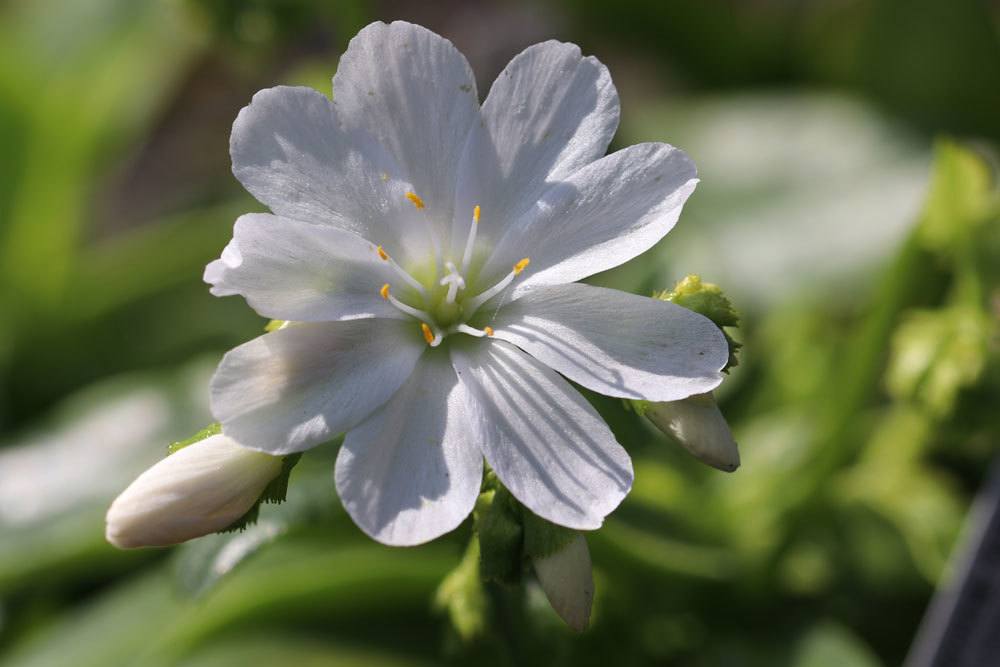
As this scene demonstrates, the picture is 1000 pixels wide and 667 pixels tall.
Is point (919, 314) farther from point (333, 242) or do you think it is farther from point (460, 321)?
point (333, 242)

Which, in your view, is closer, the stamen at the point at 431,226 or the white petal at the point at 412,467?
the white petal at the point at 412,467

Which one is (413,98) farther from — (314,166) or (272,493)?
(272,493)

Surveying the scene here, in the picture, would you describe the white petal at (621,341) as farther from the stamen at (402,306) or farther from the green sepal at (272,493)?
the green sepal at (272,493)

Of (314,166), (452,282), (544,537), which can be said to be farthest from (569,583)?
(314,166)

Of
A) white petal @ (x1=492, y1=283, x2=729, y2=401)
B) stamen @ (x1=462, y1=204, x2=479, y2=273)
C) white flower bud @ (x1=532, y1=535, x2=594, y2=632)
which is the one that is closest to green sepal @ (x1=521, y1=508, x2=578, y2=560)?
white flower bud @ (x1=532, y1=535, x2=594, y2=632)

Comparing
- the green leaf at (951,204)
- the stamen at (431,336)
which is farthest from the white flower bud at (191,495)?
the green leaf at (951,204)

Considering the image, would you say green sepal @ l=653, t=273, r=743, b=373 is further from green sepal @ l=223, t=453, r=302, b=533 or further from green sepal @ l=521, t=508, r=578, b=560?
green sepal @ l=223, t=453, r=302, b=533
